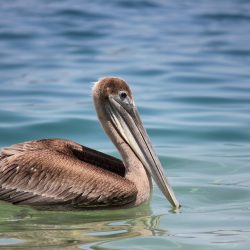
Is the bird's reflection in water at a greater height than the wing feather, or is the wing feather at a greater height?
the wing feather

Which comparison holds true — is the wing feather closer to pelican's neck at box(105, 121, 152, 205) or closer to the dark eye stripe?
pelican's neck at box(105, 121, 152, 205)

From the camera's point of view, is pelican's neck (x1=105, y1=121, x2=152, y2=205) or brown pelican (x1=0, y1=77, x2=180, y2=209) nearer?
brown pelican (x1=0, y1=77, x2=180, y2=209)

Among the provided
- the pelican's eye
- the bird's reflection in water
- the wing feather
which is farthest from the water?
the pelican's eye

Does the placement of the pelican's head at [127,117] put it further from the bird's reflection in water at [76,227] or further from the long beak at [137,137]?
the bird's reflection in water at [76,227]

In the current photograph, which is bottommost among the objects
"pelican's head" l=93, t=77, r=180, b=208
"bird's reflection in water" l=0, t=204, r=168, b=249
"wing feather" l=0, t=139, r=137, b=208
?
"bird's reflection in water" l=0, t=204, r=168, b=249

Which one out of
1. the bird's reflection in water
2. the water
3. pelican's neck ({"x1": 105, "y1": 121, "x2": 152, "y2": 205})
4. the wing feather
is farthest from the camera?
pelican's neck ({"x1": 105, "y1": 121, "x2": 152, "y2": 205})

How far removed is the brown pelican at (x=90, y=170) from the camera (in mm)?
7035

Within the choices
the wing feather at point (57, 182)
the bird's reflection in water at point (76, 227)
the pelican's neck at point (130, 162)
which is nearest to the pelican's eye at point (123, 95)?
the pelican's neck at point (130, 162)

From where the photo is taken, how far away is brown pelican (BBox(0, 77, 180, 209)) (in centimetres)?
704

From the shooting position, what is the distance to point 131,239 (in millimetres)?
6355

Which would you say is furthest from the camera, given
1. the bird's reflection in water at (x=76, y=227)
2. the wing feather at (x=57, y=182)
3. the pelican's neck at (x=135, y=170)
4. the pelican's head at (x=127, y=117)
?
the pelican's head at (x=127, y=117)

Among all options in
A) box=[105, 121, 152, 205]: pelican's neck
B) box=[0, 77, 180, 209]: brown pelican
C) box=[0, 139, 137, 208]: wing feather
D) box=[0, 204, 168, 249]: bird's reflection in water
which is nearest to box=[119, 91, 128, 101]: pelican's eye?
box=[0, 77, 180, 209]: brown pelican

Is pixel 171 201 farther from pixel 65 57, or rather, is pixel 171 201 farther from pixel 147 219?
pixel 65 57

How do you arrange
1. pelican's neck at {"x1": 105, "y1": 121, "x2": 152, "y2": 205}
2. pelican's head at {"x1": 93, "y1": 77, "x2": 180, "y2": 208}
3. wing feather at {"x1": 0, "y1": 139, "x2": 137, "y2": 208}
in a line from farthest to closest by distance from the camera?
pelican's head at {"x1": 93, "y1": 77, "x2": 180, "y2": 208}, pelican's neck at {"x1": 105, "y1": 121, "x2": 152, "y2": 205}, wing feather at {"x1": 0, "y1": 139, "x2": 137, "y2": 208}
